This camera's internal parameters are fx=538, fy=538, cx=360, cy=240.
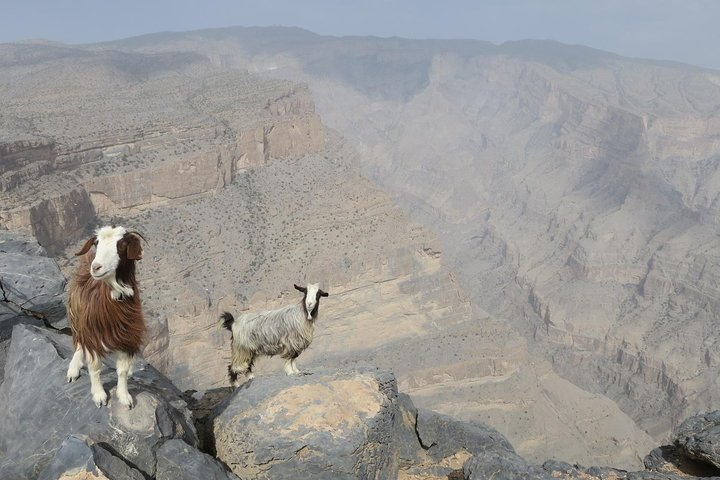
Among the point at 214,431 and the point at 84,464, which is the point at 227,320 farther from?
the point at 84,464

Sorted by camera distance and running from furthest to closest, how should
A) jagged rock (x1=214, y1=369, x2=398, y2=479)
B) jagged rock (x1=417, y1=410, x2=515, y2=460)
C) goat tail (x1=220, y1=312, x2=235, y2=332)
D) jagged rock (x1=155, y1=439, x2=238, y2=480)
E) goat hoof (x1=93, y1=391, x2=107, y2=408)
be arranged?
jagged rock (x1=417, y1=410, x2=515, y2=460) < goat tail (x1=220, y1=312, x2=235, y2=332) < jagged rock (x1=214, y1=369, x2=398, y2=479) < goat hoof (x1=93, y1=391, x2=107, y2=408) < jagged rock (x1=155, y1=439, x2=238, y2=480)

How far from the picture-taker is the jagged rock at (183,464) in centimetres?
630

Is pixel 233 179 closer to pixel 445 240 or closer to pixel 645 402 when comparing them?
pixel 645 402

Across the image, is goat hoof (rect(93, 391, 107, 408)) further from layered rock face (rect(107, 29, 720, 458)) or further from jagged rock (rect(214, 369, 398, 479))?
layered rock face (rect(107, 29, 720, 458))

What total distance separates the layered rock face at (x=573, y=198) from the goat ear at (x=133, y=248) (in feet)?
185

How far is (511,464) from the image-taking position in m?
8.18

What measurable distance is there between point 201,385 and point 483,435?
26.1 m

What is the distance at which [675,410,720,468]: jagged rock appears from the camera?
10289 mm

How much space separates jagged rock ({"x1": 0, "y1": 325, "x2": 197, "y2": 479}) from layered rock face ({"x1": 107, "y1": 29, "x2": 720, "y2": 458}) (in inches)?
2187

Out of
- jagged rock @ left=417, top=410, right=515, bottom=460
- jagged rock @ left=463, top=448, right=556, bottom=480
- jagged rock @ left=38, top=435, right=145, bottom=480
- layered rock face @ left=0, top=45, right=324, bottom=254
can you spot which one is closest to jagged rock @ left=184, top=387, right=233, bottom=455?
jagged rock @ left=38, top=435, right=145, bottom=480

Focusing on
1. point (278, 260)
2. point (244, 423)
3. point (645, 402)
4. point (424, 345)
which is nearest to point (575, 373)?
point (645, 402)

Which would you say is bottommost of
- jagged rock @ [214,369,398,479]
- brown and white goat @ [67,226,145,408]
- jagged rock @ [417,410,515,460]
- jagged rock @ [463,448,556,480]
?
jagged rock @ [417,410,515,460]

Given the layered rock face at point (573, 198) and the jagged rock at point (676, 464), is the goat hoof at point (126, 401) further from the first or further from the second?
the layered rock face at point (573, 198)

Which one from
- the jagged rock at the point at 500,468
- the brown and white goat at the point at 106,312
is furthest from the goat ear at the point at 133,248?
the jagged rock at the point at 500,468
